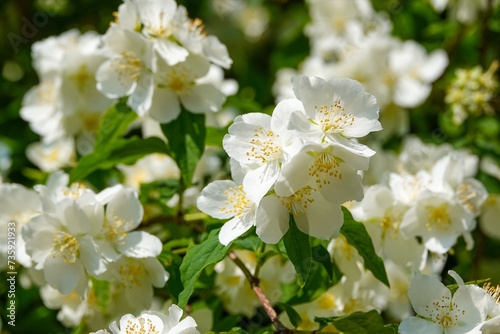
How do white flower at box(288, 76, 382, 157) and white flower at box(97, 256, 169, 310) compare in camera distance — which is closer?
white flower at box(288, 76, 382, 157)

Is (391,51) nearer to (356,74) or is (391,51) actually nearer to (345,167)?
(356,74)

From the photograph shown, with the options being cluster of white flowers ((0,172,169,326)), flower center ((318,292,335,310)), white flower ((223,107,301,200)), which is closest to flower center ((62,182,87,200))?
cluster of white flowers ((0,172,169,326))

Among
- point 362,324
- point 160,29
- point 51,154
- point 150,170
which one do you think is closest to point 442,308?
point 362,324

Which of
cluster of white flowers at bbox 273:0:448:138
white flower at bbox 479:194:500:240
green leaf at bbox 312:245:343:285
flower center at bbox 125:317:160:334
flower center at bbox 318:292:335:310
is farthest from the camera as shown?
cluster of white flowers at bbox 273:0:448:138

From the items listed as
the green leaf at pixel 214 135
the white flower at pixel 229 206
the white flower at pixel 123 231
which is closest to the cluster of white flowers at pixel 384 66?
the green leaf at pixel 214 135

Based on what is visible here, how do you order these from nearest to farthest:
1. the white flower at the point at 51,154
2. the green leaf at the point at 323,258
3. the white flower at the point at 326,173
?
the white flower at the point at 326,173 < the green leaf at the point at 323,258 < the white flower at the point at 51,154

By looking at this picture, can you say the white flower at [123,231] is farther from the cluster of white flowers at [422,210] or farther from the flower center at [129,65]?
the cluster of white flowers at [422,210]

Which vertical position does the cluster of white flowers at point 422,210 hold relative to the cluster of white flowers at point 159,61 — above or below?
below

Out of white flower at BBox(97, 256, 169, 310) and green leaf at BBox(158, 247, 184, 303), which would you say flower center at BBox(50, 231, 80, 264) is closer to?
white flower at BBox(97, 256, 169, 310)

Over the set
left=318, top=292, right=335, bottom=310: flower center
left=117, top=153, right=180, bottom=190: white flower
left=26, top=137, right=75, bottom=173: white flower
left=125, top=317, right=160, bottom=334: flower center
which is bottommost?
left=26, top=137, right=75, bottom=173: white flower
